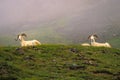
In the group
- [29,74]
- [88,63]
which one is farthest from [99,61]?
[29,74]

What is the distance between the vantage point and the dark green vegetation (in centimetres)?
3525

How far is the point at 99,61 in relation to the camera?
4634cm

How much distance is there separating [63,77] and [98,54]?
16380 mm

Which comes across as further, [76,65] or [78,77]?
[76,65]

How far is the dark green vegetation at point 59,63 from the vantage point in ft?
116

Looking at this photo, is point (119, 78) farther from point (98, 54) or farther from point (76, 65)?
point (98, 54)

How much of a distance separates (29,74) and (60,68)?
5.58 metres

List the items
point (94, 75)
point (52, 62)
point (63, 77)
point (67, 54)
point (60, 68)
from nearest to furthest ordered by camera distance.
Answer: point (63, 77), point (94, 75), point (60, 68), point (52, 62), point (67, 54)

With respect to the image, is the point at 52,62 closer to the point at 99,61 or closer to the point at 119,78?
the point at 99,61

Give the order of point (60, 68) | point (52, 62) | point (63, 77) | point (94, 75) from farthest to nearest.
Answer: point (52, 62)
point (60, 68)
point (94, 75)
point (63, 77)

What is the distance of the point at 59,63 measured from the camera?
142 feet

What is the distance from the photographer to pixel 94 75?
124 ft

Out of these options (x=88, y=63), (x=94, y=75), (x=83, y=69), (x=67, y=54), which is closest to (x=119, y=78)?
(x=94, y=75)

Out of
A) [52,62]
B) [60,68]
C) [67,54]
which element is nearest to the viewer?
[60,68]
